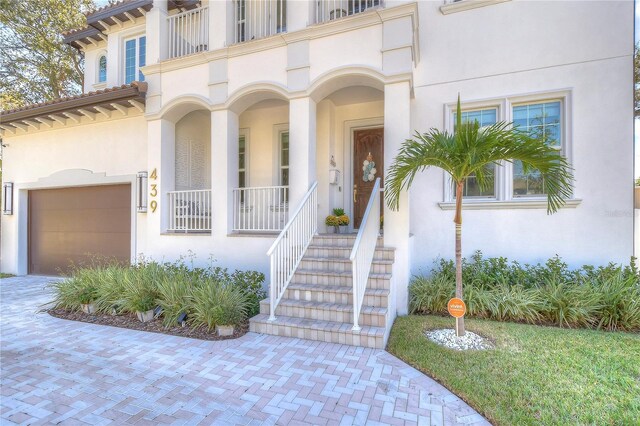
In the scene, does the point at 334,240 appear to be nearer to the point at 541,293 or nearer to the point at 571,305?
the point at 541,293

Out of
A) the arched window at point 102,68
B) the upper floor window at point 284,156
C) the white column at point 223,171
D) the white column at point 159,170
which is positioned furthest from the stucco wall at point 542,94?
the arched window at point 102,68

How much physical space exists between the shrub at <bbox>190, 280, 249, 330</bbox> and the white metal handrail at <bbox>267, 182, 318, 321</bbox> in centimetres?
54

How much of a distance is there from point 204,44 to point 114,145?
3.63 metres

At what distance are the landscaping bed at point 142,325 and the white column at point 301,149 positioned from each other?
8.20 feet

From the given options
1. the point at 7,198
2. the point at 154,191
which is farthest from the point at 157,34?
the point at 7,198

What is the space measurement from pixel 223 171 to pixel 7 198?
7934 millimetres

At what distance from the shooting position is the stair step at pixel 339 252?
17.2 ft

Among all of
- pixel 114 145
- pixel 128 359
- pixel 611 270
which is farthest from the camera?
pixel 114 145

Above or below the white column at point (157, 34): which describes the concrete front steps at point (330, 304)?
below

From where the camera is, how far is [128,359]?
383 centimetres

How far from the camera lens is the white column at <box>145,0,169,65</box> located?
726 cm

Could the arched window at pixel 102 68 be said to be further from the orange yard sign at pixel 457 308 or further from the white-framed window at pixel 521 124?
the orange yard sign at pixel 457 308

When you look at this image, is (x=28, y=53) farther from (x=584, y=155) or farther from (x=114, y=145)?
(x=584, y=155)

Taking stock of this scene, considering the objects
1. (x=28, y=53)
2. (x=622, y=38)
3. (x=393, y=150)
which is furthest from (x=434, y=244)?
(x=28, y=53)
